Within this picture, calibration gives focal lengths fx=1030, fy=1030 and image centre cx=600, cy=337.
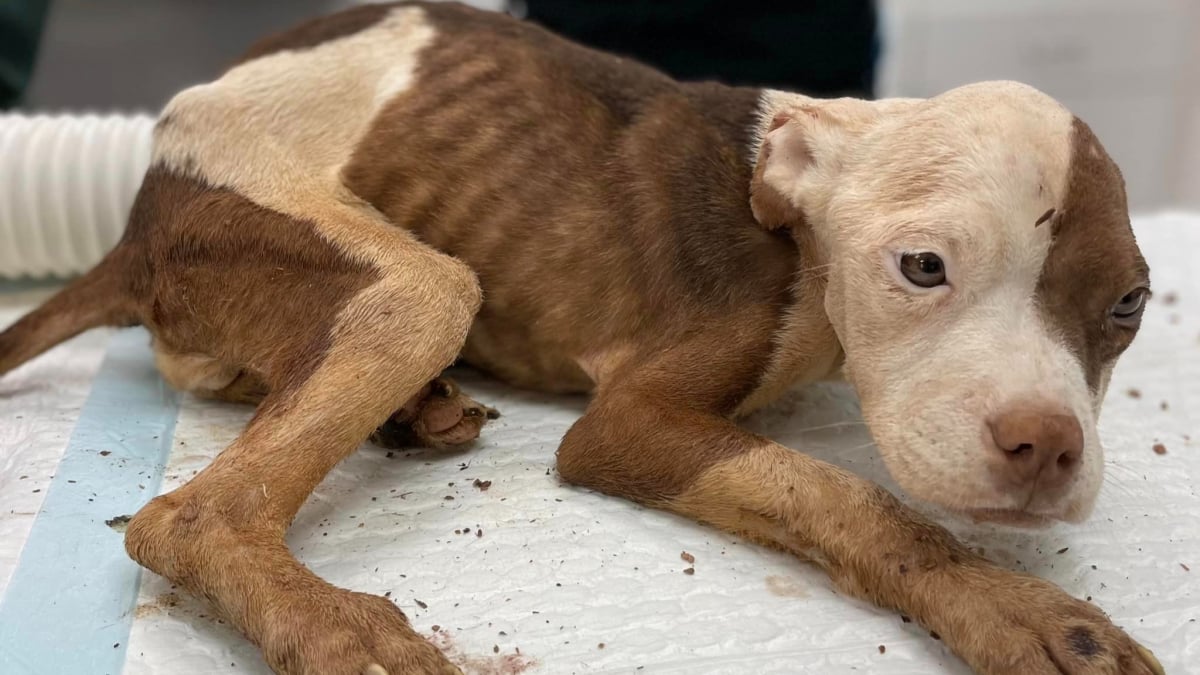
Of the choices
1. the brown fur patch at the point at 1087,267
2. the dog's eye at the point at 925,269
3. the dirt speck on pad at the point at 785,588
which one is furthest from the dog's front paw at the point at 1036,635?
the dog's eye at the point at 925,269

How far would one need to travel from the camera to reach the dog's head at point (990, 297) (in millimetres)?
1421

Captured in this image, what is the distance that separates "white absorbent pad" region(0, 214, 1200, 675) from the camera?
1.47 metres

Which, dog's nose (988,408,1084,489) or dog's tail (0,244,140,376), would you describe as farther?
dog's tail (0,244,140,376)

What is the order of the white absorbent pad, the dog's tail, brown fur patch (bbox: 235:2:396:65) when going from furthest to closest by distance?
brown fur patch (bbox: 235:2:396:65), the dog's tail, the white absorbent pad

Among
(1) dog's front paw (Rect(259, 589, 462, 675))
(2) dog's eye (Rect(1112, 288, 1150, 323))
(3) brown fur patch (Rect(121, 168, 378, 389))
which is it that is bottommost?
(1) dog's front paw (Rect(259, 589, 462, 675))

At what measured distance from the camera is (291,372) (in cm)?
183

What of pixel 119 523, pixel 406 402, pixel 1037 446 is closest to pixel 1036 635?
pixel 1037 446

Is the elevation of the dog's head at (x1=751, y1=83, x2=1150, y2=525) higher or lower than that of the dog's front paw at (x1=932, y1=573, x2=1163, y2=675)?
higher

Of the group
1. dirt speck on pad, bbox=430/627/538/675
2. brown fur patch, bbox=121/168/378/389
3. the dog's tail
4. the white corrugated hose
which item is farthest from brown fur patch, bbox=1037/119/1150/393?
the white corrugated hose

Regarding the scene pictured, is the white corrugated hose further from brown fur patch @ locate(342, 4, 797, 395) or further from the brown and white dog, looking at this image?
brown fur patch @ locate(342, 4, 797, 395)

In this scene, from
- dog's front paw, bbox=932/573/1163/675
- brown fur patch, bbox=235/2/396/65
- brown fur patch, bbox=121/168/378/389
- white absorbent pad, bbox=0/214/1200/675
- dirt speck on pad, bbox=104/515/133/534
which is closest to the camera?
dog's front paw, bbox=932/573/1163/675

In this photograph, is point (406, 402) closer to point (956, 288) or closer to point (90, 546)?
point (90, 546)

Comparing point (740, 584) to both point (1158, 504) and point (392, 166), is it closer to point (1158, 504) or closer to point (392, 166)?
point (1158, 504)

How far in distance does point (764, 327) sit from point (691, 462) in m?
0.31
